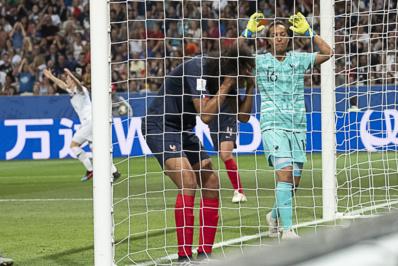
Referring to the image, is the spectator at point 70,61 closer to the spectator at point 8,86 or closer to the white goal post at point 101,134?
the spectator at point 8,86

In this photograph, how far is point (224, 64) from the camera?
4453mm

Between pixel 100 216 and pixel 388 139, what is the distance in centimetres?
953

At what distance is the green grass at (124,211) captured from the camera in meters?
5.25

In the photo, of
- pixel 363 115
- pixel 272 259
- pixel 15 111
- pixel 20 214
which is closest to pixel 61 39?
pixel 15 111

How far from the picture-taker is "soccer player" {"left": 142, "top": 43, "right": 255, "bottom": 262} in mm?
4316

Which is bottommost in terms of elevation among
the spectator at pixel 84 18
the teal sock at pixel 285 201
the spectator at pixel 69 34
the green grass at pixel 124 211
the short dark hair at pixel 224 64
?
the green grass at pixel 124 211

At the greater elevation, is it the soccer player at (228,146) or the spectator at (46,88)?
the spectator at (46,88)

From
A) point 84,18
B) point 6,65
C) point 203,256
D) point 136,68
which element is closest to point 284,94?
point 203,256

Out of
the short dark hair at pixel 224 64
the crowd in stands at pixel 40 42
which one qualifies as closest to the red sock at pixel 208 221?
the short dark hair at pixel 224 64

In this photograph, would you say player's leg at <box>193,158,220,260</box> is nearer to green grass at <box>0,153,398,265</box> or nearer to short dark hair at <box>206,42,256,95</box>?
green grass at <box>0,153,398,265</box>

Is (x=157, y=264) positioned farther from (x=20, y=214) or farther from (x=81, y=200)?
(x=81, y=200)

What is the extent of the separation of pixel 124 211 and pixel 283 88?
9.98 ft

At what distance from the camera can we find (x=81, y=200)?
27.9 feet

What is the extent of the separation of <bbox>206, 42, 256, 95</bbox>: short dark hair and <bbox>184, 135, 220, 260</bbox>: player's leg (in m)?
0.45
